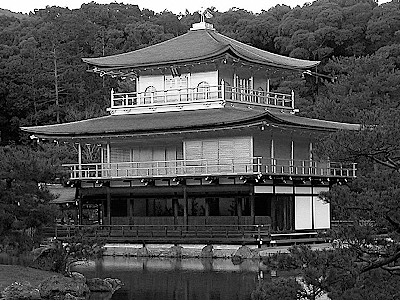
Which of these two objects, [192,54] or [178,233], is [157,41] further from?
[178,233]

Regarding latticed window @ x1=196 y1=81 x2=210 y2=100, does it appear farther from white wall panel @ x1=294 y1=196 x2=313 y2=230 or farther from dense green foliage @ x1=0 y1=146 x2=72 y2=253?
dense green foliage @ x1=0 y1=146 x2=72 y2=253

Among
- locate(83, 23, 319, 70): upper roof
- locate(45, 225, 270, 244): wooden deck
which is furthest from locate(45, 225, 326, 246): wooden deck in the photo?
locate(83, 23, 319, 70): upper roof

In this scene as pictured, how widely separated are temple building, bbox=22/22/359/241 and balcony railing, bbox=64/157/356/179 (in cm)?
5

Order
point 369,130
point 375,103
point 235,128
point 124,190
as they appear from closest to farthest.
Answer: point 369,130 → point 235,128 → point 124,190 → point 375,103

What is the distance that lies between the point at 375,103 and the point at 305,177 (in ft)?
49.1

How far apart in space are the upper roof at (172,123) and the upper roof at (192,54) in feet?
7.76

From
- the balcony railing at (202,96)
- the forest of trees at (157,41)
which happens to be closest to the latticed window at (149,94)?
the balcony railing at (202,96)

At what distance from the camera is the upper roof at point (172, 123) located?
34.7 meters

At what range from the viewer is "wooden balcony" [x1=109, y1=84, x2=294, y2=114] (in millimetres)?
39156

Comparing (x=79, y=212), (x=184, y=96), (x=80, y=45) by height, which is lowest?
(x=79, y=212)

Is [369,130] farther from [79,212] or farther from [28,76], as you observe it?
[28,76]

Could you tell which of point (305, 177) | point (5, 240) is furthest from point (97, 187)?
point (5, 240)

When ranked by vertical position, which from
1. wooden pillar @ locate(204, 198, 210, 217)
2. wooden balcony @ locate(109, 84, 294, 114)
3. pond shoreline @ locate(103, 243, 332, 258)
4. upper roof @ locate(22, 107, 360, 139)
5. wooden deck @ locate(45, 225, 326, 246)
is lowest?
pond shoreline @ locate(103, 243, 332, 258)

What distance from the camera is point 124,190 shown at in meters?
38.1
